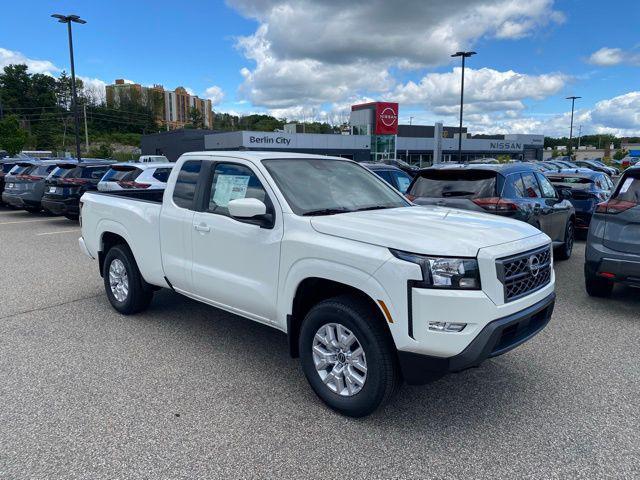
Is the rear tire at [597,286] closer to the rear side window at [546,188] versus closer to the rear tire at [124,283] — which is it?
the rear side window at [546,188]

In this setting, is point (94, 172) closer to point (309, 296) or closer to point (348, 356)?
point (309, 296)

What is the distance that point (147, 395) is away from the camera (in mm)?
3781

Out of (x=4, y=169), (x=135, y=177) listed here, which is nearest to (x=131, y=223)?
(x=135, y=177)

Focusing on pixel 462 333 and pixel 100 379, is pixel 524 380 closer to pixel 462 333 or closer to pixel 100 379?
pixel 462 333

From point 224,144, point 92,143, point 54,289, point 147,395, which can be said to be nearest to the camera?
point 147,395

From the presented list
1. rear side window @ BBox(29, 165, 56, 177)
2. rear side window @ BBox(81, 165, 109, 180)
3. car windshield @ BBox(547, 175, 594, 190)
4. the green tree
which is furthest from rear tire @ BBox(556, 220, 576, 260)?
the green tree

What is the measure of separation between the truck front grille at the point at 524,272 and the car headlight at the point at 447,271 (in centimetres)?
20

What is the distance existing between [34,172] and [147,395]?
530 inches

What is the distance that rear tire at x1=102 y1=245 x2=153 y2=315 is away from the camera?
548cm

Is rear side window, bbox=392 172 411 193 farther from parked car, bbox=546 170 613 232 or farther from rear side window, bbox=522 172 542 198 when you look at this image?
parked car, bbox=546 170 613 232

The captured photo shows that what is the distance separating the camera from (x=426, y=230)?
3.34 meters

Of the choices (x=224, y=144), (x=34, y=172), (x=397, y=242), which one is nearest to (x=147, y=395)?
(x=397, y=242)

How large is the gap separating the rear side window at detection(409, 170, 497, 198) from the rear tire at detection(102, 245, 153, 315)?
3.95m

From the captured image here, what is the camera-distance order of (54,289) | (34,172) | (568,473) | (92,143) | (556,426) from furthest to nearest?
(92,143) → (34,172) → (54,289) → (556,426) → (568,473)
